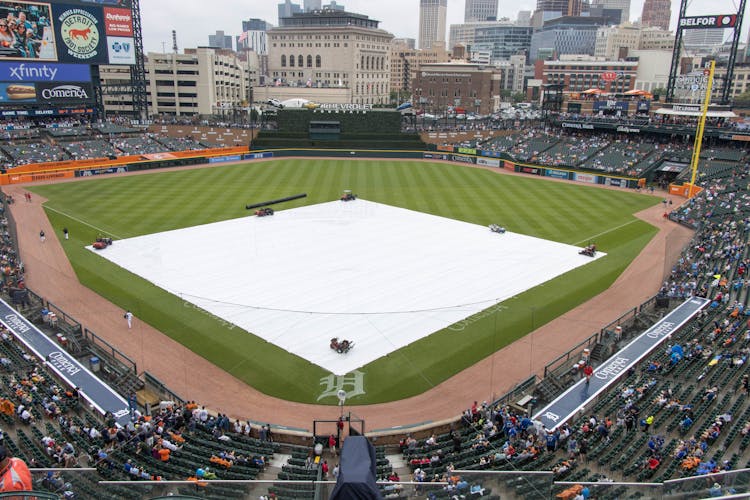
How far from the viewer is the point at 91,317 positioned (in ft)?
96.4

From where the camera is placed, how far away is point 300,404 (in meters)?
22.3

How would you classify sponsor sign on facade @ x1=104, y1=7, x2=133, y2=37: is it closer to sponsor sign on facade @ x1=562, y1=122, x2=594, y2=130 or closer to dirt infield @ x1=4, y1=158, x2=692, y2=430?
dirt infield @ x1=4, y1=158, x2=692, y2=430

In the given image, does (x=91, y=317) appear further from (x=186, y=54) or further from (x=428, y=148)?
(x=186, y=54)

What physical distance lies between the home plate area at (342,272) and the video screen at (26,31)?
45.7 metres

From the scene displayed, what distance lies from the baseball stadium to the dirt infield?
0.43 ft

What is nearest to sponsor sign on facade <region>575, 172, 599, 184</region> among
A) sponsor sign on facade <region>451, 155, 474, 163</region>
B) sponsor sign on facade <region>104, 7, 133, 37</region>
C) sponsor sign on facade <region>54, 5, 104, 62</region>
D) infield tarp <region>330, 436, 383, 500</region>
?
sponsor sign on facade <region>451, 155, 474, 163</region>

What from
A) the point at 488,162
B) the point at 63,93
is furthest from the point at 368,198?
the point at 63,93

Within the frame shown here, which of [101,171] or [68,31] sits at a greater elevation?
[68,31]

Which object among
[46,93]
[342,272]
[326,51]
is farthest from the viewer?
[326,51]

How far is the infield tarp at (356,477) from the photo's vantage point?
259 inches

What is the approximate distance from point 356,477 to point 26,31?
83.7 metres

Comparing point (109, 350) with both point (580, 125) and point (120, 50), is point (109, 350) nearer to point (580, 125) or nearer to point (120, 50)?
point (120, 50)

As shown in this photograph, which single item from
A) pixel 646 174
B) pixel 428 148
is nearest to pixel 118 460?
pixel 646 174

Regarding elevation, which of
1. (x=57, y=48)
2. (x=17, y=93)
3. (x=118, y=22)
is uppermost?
(x=118, y=22)
